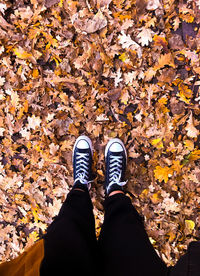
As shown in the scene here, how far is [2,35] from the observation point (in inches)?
85.6

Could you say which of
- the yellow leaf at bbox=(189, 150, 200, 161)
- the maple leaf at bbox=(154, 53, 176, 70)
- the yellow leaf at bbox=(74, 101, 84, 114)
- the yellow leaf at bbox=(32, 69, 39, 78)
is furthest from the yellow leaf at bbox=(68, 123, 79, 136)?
the yellow leaf at bbox=(189, 150, 200, 161)

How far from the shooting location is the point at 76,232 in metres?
1.53

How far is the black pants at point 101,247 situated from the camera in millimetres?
1304

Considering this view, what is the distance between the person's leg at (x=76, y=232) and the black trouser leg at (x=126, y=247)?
4.4 inches

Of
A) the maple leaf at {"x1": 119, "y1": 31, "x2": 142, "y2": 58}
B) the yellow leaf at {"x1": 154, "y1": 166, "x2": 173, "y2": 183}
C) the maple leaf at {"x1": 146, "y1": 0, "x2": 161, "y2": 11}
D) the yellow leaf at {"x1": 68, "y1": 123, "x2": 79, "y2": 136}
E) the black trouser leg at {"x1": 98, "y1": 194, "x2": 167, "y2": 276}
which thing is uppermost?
the maple leaf at {"x1": 146, "y1": 0, "x2": 161, "y2": 11}

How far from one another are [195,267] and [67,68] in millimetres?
1777

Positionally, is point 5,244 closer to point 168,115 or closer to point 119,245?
point 119,245

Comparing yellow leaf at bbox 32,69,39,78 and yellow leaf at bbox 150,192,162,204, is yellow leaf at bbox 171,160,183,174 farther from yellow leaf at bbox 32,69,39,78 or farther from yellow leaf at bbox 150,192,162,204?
yellow leaf at bbox 32,69,39,78

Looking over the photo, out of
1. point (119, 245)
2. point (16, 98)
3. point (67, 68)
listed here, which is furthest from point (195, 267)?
point (16, 98)

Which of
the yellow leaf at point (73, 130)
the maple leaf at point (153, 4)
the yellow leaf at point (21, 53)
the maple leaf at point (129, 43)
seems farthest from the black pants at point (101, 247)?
the maple leaf at point (153, 4)

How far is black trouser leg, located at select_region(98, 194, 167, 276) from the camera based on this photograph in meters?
1.36

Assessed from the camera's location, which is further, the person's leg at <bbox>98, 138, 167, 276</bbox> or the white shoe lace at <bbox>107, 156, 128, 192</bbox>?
the white shoe lace at <bbox>107, 156, 128, 192</bbox>

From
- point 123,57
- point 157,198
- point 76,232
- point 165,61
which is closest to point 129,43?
point 123,57

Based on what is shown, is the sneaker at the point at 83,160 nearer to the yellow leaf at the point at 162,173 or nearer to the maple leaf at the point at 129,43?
the yellow leaf at the point at 162,173
